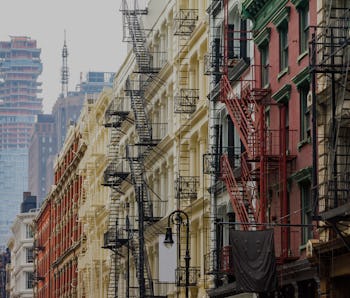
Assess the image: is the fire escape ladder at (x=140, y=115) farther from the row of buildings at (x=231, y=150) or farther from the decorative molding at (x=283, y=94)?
the decorative molding at (x=283, y=94)

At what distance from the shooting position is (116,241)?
79.7 metres

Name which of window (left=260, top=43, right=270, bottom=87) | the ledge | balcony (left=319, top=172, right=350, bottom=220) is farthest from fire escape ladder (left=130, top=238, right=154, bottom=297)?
balcony (left=319, top=172, right=350, bottom=220)

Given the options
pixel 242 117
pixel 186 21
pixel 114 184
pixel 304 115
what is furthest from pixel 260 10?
pixel 114 184

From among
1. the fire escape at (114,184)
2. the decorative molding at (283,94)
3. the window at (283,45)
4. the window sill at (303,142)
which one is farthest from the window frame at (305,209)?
the fire escape at (114,184)

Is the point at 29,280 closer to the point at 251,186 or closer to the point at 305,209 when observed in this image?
the point at 251,186

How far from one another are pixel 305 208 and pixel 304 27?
5963mm

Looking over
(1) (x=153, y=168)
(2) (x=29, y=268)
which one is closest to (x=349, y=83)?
(1) (x=153, y=168)

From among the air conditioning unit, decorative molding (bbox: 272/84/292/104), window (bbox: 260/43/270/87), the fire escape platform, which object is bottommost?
the air conditioning unit

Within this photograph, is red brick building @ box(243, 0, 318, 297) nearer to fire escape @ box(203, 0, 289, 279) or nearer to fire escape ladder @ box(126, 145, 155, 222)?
fire escape @ box(203, 0, 289, 279)

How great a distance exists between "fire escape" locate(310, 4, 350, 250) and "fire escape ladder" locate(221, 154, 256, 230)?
897 cm

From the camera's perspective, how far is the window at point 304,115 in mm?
42594

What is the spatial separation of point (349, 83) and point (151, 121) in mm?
39086

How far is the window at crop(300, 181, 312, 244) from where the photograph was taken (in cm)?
4216

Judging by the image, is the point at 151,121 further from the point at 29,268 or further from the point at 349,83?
the point at 29,268
